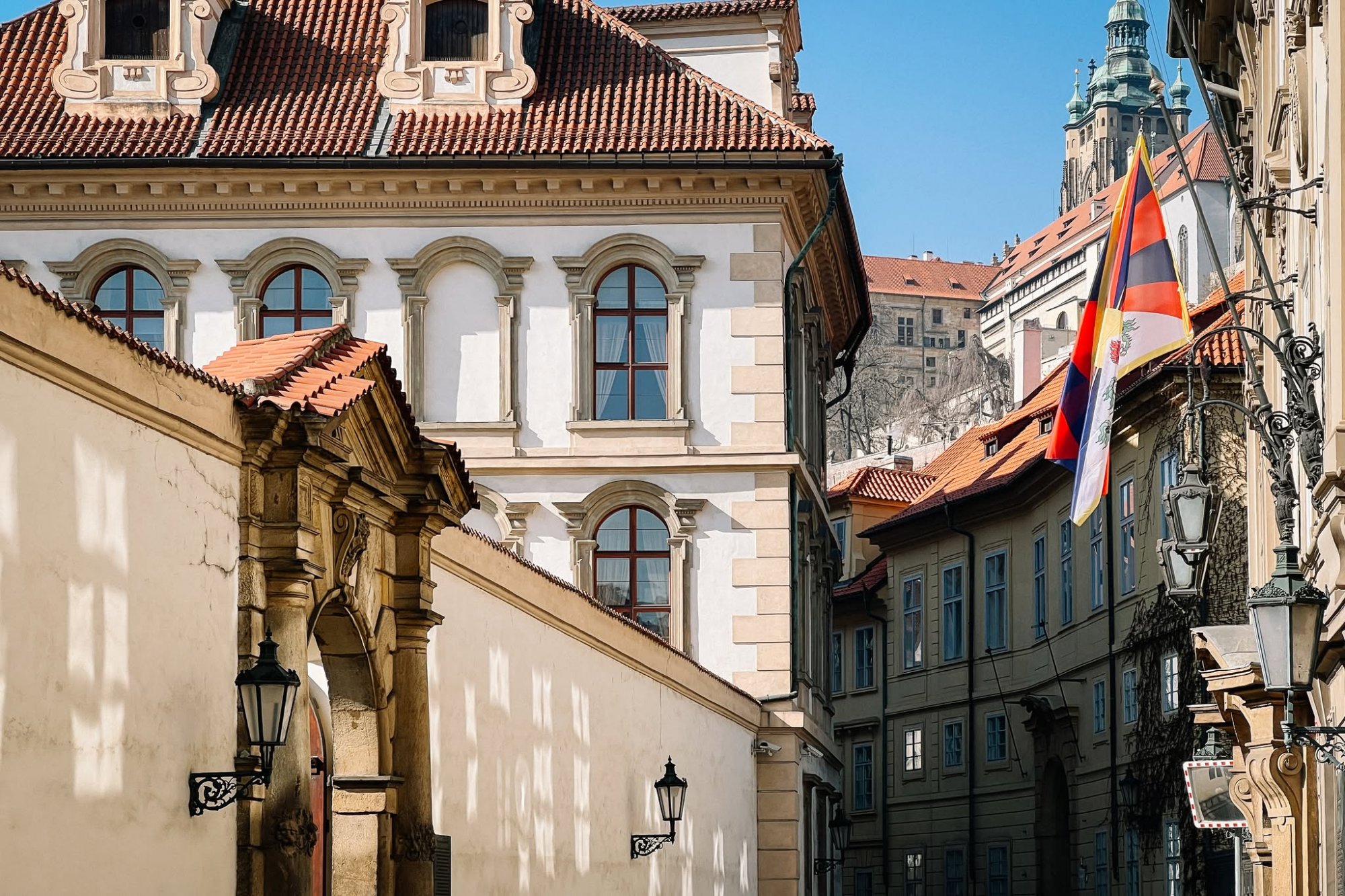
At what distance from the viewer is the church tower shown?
166250mm

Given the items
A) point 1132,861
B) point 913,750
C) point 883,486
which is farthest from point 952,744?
point 1132,861

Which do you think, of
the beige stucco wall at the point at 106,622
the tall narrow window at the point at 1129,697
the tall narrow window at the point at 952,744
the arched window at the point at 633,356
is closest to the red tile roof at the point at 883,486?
the tall narrow window at the point at 952,744

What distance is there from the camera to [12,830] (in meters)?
7.69

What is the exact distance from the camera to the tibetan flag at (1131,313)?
15.7 metres

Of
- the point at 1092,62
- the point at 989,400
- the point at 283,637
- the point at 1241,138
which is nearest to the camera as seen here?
the point at 283,637

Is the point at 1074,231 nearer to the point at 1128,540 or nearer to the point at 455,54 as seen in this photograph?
the point at 1128,540

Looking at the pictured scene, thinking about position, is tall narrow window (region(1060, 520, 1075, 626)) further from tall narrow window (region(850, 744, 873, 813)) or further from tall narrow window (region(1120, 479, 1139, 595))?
tall narrow window (region(850, 744, 873, 813))

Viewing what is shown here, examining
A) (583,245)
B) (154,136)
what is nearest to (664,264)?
(583,245)

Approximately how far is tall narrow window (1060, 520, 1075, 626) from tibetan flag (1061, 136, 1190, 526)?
2215cm

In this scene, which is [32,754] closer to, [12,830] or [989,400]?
[12,830]

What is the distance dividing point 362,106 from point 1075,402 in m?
13.5

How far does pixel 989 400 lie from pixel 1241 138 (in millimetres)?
90285

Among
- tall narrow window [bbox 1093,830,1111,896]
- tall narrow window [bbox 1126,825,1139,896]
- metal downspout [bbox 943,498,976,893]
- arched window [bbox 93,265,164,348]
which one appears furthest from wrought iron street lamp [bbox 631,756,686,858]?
metal downspout [bbox 943,498,976,893]

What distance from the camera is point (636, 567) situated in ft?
91.5
